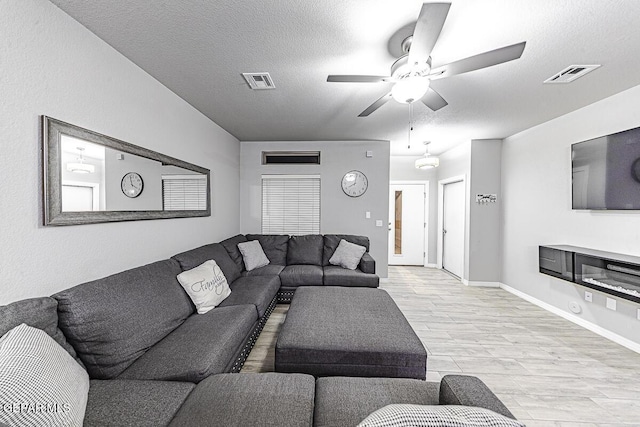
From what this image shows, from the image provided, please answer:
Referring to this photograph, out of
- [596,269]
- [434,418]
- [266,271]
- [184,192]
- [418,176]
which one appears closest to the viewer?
[434,418]

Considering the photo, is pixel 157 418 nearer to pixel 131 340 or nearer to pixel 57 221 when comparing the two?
pixel 131 340

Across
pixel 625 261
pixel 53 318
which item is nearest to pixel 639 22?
pixel 625 261

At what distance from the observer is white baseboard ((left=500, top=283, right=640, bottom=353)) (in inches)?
104

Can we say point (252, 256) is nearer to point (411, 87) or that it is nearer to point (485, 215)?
point (411, 87)

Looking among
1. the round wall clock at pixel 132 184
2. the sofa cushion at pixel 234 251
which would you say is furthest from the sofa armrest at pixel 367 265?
the round wall clock at pixel 132 184

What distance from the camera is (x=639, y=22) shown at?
1.69 m

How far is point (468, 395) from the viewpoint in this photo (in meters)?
1.03

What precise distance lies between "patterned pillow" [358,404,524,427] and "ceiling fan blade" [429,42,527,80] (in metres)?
1.74

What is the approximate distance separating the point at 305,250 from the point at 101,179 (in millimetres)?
2813

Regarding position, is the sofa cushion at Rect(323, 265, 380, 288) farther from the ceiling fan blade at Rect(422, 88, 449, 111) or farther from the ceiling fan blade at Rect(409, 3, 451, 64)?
the ceiling fan blade at Rect(409, 3, 451, 64)

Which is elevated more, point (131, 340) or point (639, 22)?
point (639, 22)

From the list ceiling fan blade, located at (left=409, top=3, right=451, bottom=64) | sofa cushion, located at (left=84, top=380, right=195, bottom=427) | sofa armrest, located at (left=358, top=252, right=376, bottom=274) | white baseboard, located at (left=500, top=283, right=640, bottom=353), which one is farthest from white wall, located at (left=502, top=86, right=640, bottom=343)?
sofa cushion, located at (left=84, top=380, right=195, bottom=427)

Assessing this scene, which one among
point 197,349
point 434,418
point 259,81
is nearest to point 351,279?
point 197,349

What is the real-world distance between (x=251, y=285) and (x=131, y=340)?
58.7 inches
